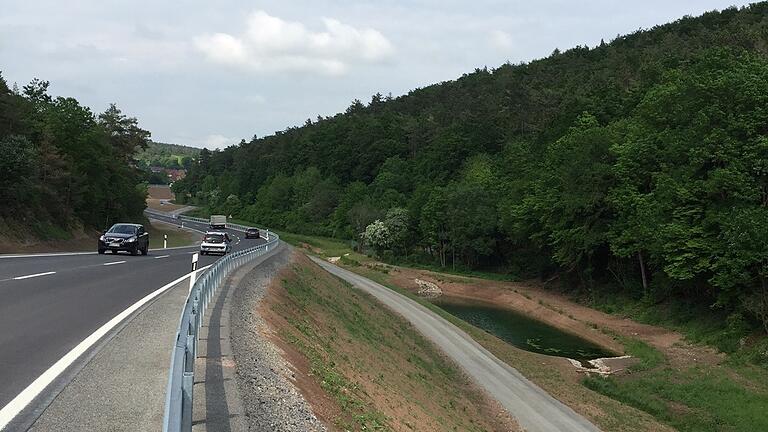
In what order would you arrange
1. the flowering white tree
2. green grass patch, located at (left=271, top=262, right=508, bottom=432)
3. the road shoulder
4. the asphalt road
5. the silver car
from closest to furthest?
1. the road shoulder
2. the asphalt road
3. green grass patch, located at (left=271, top=262, right=508, bottom=432)
4. the silver car
5. the flowering white tree

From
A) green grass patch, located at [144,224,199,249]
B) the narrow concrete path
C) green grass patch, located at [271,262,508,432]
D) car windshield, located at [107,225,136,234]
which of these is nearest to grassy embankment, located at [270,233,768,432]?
the narrow concrete path

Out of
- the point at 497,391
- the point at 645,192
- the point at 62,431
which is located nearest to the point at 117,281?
the point at 62,431

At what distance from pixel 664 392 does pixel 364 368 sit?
1880cm

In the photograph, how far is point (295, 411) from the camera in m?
9.36

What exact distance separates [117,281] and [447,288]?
52572 millimetres

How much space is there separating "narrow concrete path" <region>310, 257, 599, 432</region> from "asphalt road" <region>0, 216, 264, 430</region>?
14.7 metres

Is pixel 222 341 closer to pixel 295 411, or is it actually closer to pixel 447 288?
pixel 295 411

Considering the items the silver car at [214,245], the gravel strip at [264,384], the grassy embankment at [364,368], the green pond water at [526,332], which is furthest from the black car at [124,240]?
the green pond water at [526,332]

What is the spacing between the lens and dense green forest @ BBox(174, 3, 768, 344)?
3856cm

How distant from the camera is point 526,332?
47219mm

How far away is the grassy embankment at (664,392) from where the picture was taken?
25.7 m

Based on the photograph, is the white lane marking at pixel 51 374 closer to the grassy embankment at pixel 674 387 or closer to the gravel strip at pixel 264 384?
the gravel strip at pixel 264 384

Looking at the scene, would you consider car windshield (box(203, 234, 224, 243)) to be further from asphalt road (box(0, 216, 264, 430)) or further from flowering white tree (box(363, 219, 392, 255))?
flowering white tree (box(363, 219, 392, 255))

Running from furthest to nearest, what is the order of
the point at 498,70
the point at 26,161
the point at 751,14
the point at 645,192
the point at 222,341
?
1. the point at 498,70
2. the point at 751,14
3. the point at 645,192
4. the point at 26,161
5. the point at 222,341
